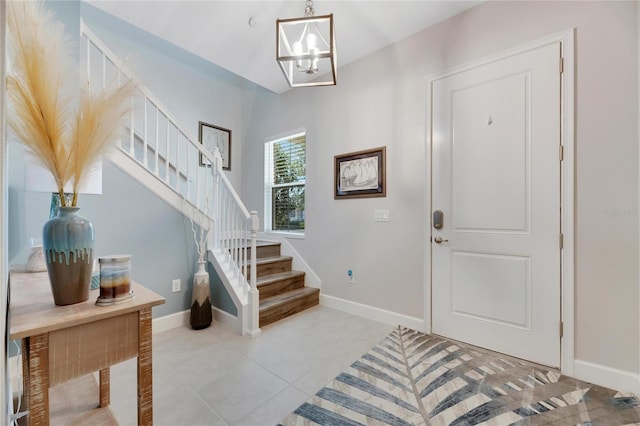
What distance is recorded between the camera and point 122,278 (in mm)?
878

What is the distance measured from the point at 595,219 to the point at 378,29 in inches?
91.6

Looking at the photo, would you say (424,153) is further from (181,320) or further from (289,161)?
(181,320)

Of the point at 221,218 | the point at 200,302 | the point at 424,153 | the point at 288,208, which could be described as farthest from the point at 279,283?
the point at 424,153

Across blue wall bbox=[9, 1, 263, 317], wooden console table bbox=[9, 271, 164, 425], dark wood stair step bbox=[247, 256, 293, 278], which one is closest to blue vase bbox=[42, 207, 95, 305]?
wooden console table bbox=[9, 271, 164, 425]

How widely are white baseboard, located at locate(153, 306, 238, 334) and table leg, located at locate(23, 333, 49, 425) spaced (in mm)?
1880

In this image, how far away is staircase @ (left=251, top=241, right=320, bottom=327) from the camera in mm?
2715

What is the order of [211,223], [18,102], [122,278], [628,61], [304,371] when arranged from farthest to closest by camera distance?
[211,223] → [304,371] → [628,61] → [122,278] → [18,102]

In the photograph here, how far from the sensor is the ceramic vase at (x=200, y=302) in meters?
2.51

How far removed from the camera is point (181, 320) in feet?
8.63

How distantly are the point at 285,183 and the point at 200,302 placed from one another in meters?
1.95

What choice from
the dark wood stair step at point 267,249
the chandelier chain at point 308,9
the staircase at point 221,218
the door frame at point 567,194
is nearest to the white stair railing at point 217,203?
the staircase at point 221,218

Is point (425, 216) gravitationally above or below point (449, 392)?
above

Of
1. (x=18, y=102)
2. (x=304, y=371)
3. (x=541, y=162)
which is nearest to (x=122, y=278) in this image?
(x=18, y=102)

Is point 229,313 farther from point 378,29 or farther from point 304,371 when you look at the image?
point 378,29
